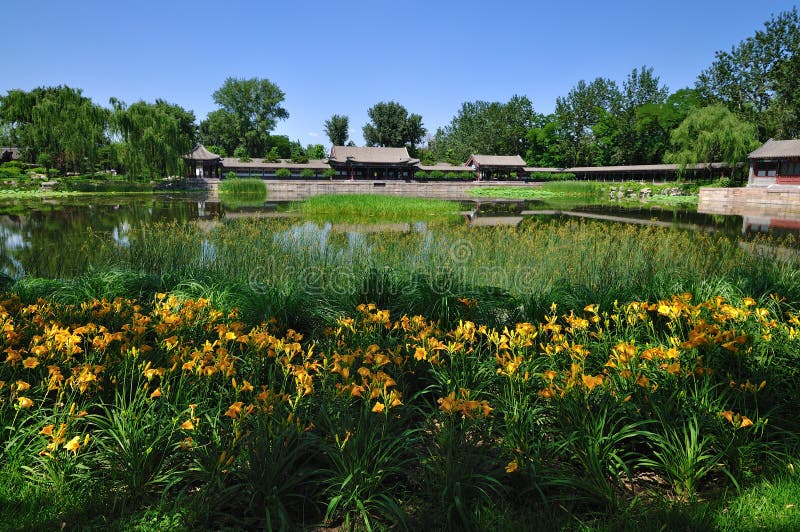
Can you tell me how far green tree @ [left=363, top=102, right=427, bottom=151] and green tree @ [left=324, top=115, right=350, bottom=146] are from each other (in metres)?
3.68

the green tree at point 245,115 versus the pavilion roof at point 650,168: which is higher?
the green tree at point 245,115

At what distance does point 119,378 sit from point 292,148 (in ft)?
221

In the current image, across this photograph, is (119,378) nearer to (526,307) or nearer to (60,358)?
(60,358)

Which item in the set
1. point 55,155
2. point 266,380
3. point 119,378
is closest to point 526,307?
point 266,380

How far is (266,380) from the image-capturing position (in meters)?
3.02

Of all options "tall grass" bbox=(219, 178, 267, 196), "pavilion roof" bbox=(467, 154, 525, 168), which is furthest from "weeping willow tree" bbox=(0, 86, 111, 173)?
"pavilion roof" bbox=(467, 154, 525, 168)

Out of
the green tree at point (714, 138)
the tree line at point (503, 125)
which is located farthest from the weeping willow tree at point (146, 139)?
the green tree at point (714, 138)

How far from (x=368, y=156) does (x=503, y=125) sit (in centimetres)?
2072

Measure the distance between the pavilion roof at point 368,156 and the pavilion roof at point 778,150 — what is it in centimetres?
3019

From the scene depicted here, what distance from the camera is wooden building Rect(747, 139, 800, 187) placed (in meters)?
31.1

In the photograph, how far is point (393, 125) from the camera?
67938 millimetres

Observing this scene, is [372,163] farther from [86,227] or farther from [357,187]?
[86,227]

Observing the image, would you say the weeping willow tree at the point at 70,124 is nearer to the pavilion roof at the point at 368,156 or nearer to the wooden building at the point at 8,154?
the wooden building at the point at 8,154

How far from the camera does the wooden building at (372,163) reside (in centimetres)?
A: 5000
